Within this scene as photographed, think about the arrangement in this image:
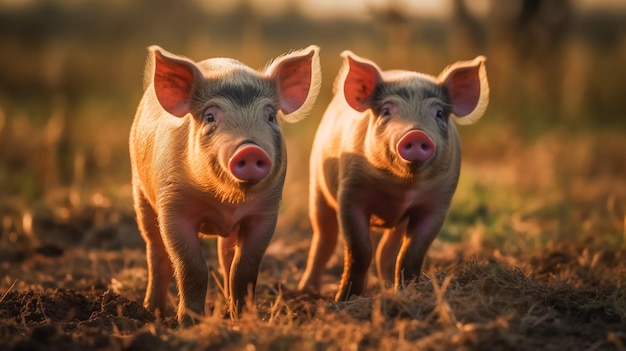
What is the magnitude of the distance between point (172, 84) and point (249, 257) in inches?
41.9

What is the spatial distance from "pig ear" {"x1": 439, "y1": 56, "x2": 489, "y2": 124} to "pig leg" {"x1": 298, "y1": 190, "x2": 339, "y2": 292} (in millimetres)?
1223

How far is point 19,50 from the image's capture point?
17.5 meters

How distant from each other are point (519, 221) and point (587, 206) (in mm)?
976

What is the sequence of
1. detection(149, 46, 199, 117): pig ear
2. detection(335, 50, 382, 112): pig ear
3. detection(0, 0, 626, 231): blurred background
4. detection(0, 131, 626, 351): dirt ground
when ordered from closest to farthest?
1. detection(0, 131, 626, 351): dirt ground
2. detection(149, 46, 199, 117): pig ear
3. detection(335, 50, 382, 112): pig ear
4. detection(0, 0, 626, 231): blurred background

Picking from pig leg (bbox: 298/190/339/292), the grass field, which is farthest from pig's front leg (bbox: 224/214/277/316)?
pig leg (bbox: 298/190/339/292)

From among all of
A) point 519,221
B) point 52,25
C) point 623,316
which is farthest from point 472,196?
point 52,25

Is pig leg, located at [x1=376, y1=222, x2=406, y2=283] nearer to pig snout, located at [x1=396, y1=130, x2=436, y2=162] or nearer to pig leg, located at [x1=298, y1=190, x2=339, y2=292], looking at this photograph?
pig leg, located at [x1=298, y1=190, x2=339, y2=292]

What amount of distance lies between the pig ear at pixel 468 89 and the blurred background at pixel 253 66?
11.6 feet

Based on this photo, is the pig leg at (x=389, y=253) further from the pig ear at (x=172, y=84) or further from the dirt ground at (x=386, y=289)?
the pig ear at (x=172, y=84)

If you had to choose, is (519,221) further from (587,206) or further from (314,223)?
(314,223)

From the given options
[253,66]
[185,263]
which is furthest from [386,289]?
[253,66]

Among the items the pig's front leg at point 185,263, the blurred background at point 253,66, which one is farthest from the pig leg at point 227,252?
the blurred background at point 253,66

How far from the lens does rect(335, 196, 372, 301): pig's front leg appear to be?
634 centimetres

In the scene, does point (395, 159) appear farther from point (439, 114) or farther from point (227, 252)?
point (227, 252)
